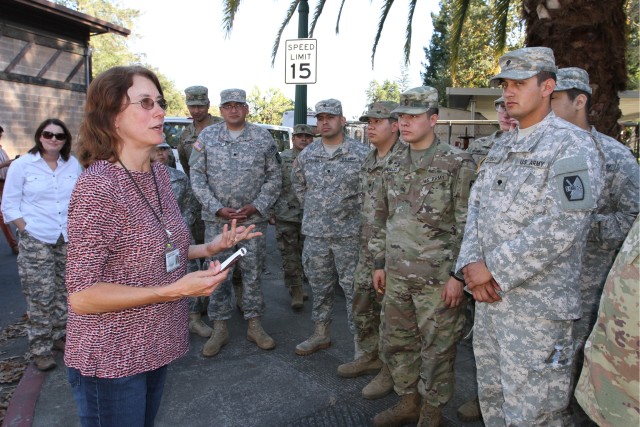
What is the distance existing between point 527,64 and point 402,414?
7.10 feet

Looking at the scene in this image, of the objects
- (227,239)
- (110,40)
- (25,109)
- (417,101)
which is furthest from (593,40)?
(110,40)

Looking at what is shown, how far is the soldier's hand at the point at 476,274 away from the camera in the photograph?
2.31 metres

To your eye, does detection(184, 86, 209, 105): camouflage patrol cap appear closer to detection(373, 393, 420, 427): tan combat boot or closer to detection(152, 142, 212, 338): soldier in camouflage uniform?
detection(152, 142, 212, 338): soldier in camouflage uniform

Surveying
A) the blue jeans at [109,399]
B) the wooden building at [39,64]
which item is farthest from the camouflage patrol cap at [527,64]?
the wooden building at [39,64]

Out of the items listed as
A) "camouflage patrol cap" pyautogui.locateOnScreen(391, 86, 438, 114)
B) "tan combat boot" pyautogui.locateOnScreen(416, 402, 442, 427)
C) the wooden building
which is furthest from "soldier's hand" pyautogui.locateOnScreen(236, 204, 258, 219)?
the wooden building

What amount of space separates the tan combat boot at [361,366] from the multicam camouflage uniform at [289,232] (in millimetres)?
1938

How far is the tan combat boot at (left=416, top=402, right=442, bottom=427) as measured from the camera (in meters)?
2.98

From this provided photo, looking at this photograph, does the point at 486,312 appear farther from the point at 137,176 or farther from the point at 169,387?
the point at 169,387

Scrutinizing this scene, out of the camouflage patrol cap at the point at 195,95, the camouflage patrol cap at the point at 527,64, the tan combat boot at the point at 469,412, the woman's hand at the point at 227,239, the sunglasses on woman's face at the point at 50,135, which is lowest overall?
the tan combat boot at the point at 469,412

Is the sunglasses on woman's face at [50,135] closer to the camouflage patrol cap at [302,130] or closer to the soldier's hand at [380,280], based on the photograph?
the soldier's hand at [380,280]

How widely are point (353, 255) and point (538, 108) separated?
7.27 ft

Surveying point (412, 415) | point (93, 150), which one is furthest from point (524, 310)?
point (93, 150)

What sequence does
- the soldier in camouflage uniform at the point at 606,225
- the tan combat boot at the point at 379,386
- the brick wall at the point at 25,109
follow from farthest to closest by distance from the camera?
the brick wall at the point at 25,109 → the tan combat boot at the point at 379,386 → the soldier in camouflage uniform at the point at 606,225

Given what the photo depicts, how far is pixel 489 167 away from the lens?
2.53m
